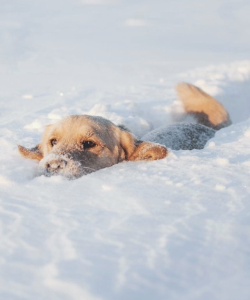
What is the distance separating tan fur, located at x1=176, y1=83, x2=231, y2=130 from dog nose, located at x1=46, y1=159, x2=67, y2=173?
14.2 feet

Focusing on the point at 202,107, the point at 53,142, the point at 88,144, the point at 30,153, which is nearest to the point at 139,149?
the point at 88,144

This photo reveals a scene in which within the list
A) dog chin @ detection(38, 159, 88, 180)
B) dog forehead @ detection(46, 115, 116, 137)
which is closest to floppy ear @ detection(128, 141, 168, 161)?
dog forehead @ detection(46, 115, 116, 137)

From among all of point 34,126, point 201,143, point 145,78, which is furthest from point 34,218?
point 145,78

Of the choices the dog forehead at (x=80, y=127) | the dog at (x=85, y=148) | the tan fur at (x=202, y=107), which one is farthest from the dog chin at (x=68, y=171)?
the tan fur at (x=202, y=107)

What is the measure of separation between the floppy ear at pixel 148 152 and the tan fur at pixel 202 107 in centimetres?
328

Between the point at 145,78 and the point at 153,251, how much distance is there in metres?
9.97

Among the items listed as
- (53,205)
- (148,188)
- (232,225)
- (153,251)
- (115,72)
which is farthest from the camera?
(115,72)

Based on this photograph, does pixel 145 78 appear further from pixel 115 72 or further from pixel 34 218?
A: pixel 34 218

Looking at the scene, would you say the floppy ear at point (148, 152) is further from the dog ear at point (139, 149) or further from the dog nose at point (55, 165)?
the dog nose at point (55, 165)

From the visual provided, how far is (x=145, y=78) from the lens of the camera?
11.6m

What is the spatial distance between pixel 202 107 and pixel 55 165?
184 inches

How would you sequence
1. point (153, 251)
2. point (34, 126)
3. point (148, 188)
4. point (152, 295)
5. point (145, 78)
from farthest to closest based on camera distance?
point (145, 78) < point (34, 126) < point (148, 188) < point (153, 251) < point (152, 295)

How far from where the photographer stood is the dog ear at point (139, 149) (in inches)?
151

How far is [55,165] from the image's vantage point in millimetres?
3430
